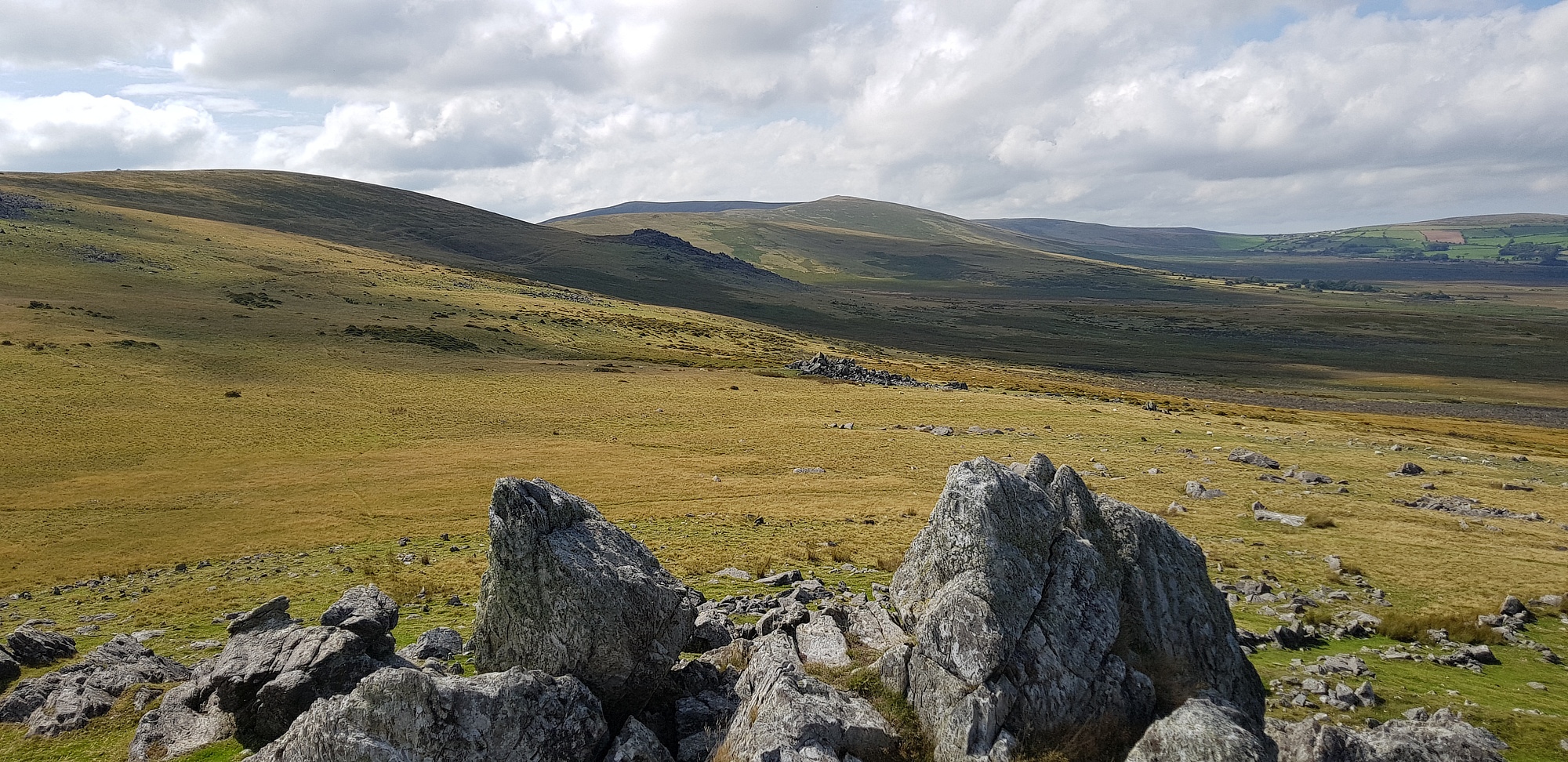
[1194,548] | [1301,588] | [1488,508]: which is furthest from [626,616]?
[1488,508]

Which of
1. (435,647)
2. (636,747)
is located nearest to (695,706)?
(636,747)

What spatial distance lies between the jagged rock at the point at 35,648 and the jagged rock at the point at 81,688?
2.69m

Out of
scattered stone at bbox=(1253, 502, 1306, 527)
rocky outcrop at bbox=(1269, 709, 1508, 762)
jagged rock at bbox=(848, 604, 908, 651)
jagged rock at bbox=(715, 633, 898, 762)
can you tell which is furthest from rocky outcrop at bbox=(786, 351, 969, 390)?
rocky outcrop at bbox=(1269, 709, 1508, 762)

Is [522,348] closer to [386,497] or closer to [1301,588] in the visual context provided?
[386,497]

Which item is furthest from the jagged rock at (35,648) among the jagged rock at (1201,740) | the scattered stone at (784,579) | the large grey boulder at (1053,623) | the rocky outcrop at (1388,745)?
the rocky outcrop at (1388,745)

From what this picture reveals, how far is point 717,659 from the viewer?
68.5 feet

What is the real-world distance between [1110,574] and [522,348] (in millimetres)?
103793

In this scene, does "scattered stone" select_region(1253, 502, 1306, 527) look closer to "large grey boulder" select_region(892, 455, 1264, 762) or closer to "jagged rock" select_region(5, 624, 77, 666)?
"large grey boulder" select_region(892, 455, 1264, 762)

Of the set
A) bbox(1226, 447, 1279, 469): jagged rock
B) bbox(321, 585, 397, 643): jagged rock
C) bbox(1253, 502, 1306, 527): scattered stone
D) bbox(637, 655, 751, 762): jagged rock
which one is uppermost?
bbox(321, 585, 397, 643): jagged rock

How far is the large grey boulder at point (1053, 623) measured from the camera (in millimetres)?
15922

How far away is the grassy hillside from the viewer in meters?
31.7

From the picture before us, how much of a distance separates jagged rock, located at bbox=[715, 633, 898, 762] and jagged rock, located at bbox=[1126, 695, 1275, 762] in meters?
4.94

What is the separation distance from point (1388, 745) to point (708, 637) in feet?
53.7

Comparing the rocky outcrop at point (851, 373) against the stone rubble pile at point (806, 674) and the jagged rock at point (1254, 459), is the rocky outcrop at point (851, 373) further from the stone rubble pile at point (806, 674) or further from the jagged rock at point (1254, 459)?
the stone rubble pile at point (806, 674)
